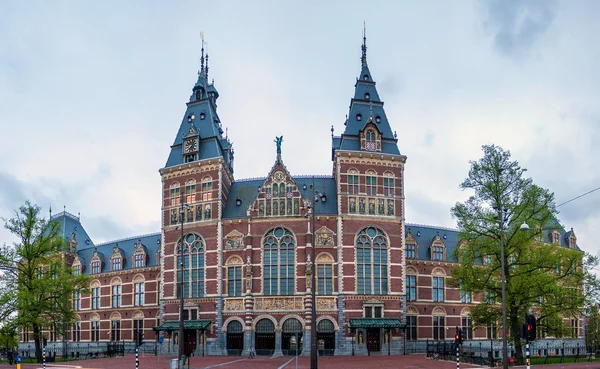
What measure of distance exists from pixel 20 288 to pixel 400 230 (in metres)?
37.3

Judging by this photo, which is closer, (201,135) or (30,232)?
(30,232)

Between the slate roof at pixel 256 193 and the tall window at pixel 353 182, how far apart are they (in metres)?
2.47

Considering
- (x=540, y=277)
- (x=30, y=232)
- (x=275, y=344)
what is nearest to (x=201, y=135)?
(x=30, y=232)

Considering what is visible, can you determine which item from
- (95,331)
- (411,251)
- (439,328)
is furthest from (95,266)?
(439,328)

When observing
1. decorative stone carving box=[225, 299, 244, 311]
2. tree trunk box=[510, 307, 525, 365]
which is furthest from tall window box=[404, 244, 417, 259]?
tree trunk box=[510, 307, 525, 365]

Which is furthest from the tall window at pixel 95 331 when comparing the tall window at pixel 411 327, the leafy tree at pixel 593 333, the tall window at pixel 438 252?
the leafy tree at pixel 593 333

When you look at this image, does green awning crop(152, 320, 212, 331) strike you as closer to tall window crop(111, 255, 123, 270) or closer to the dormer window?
tall window crop(111, 255, 123, 270)

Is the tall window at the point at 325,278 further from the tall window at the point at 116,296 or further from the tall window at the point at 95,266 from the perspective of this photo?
the tall window at the point at 95,266

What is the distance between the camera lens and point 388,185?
61.8m

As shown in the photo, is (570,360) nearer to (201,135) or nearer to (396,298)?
(396,298)

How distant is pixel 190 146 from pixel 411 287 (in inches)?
1187

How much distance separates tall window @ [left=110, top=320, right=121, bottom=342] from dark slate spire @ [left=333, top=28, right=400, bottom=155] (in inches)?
1471

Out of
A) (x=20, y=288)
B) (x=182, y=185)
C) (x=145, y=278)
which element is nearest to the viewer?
(x=20, y=288)

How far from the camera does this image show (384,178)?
6172 centimetres
